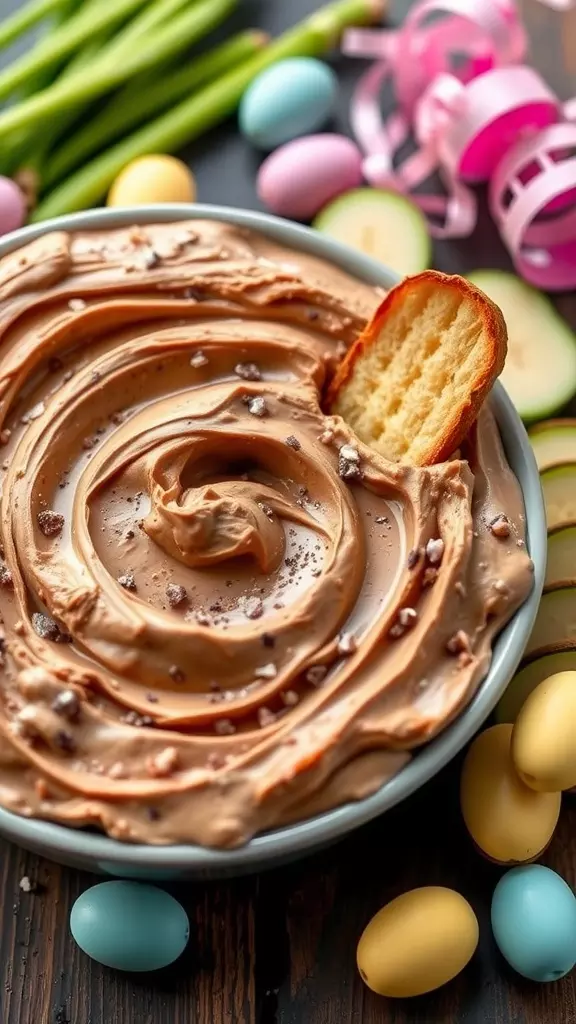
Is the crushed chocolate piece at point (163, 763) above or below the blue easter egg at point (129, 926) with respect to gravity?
above

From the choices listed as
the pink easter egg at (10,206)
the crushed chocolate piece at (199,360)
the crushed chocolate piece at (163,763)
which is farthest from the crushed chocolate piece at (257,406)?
the pink easter egg at (10,206)

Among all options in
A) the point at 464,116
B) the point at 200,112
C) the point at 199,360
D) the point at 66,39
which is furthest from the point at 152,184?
the point at 464,116

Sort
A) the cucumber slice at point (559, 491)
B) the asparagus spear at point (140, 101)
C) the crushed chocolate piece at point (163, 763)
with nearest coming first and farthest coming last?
the crushed chocolate piece at point (163, 763), the cucumber slice at point (559, 491), the asparagus spear at point (140, 101)

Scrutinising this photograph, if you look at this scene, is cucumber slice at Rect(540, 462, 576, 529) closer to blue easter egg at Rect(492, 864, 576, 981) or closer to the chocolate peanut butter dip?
the chocolate peanut butter dip

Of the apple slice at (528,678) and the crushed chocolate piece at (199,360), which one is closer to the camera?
the crushed chocolate piece at (199,360)

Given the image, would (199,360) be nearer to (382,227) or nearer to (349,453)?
(349,453)

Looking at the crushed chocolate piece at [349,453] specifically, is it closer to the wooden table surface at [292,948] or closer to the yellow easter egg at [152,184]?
the wooden table surface at [292,948]

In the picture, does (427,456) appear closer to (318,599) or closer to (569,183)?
(318,599)
